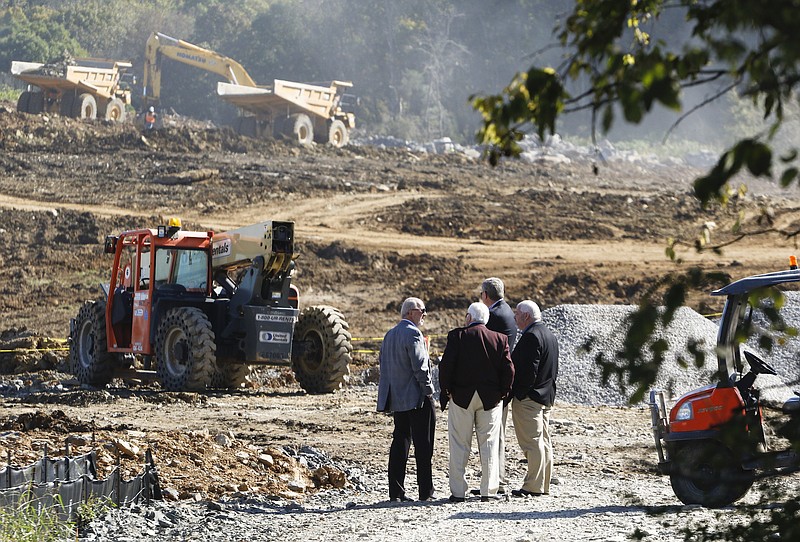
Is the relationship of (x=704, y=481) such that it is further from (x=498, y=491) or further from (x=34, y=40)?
(x=34, y=40)

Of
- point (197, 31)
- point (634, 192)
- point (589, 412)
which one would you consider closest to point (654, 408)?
point (589, 412)

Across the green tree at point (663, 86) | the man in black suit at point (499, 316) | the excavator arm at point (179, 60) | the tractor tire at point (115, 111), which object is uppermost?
the excavator arm at point (179, 60)

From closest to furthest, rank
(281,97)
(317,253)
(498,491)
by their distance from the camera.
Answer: (498,491) → (317,253) → (281,97)

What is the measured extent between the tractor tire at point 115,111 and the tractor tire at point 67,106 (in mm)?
1543

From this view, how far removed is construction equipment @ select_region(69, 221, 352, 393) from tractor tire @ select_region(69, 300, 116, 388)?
14 mm

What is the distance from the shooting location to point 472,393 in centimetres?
895

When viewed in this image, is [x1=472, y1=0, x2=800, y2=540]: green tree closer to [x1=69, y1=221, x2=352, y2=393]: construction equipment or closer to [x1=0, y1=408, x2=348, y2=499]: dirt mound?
[x1=0, y1=408, x2=348, y2=499]: dirt mound

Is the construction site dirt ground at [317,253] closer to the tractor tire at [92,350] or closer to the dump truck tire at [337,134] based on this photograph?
the tractor tire at [92,350]

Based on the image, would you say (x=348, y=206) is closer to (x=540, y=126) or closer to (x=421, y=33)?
(x=540, y=126)

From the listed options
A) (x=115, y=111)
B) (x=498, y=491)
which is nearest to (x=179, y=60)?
(x=115, y=111)

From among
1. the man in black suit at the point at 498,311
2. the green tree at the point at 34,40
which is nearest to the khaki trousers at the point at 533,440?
the man in black suit at the point at 498,311

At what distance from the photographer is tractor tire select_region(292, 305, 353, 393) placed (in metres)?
16.2

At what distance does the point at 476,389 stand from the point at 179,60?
41.9 metres

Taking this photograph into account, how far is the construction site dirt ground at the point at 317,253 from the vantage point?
1163 cm
